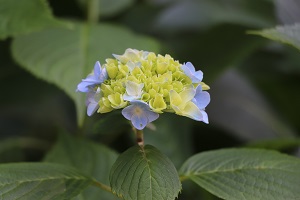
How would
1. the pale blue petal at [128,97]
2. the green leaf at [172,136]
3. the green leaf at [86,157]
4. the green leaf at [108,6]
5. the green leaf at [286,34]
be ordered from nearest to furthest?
the pale blue petal at [128,97] → the green leaf at [286,34] → the green leaf at [86,157] → the green leaf at [172,136] → the green leaf at [108,6]

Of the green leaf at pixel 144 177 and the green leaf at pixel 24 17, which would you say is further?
the green leaf at pixel 24 17

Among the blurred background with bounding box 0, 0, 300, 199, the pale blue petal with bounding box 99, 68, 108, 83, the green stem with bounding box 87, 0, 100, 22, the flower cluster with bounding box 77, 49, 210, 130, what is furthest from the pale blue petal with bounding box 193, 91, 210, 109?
the green stem with bounding box 87, 0, 100, 22

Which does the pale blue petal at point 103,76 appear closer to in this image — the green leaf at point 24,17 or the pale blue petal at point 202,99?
the pale blue petal at point 202,99

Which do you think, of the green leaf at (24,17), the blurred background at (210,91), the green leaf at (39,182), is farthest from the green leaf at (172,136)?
the green leaf at (39,182)

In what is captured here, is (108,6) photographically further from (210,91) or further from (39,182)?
(39,182)

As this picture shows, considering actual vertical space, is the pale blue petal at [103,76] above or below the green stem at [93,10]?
below

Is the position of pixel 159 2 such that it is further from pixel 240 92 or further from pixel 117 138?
pixel 117 138

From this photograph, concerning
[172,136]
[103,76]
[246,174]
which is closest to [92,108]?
[103,76]
